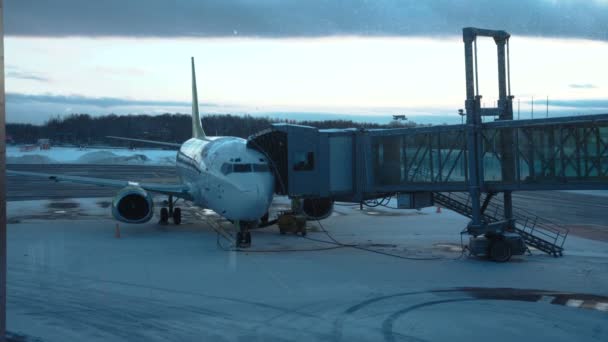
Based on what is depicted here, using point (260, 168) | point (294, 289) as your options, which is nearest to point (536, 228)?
point (260, 168)

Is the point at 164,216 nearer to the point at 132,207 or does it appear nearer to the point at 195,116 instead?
the point at 132,207

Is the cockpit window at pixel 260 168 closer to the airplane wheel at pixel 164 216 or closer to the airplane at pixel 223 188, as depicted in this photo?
the airplane at pixel 223 188

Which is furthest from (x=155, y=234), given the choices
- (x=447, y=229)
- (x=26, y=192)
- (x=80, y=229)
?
(x=26, y=192)

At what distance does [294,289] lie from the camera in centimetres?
1783

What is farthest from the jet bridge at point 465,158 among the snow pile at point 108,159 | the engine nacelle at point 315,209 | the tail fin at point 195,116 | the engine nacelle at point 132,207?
the snow pile at point 108,159

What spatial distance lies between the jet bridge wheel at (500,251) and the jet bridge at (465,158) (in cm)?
45

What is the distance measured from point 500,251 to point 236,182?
9.88m

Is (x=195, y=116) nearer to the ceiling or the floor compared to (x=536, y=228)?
nearer to the ceiling

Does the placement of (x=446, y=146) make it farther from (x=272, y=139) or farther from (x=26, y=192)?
(x=26, y=192)

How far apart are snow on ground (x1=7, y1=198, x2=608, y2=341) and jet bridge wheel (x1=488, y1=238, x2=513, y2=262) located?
52 centimetres

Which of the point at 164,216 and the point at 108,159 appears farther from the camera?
the point at 108,159

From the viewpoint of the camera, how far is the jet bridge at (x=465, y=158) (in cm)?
2122

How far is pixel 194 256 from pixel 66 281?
5308 millimetres

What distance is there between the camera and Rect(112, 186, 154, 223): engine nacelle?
2886 centimetres
